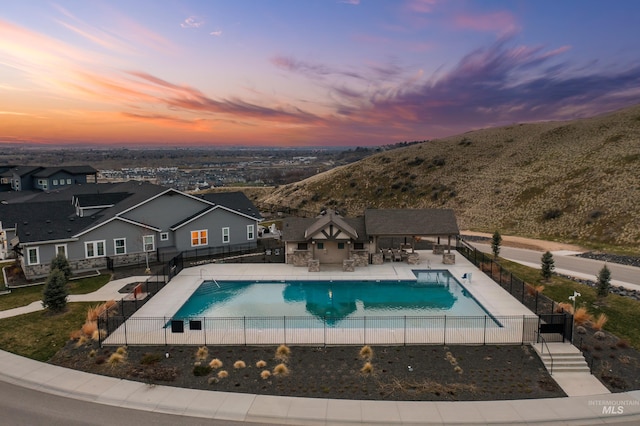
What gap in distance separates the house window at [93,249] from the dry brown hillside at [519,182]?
49.5 meters

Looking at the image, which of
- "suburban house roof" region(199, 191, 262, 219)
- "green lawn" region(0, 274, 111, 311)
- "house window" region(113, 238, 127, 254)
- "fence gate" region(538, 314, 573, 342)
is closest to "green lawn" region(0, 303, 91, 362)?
"green lawn" region(0, 274, 111, 311)

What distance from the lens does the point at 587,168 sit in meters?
67.8

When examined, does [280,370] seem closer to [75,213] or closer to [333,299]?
[333,299]

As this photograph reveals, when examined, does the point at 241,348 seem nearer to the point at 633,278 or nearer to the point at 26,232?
the point at 26,232

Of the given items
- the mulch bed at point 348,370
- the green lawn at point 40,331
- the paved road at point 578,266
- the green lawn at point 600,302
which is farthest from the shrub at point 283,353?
the paved road at point 578,266

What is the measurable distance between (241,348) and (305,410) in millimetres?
5925

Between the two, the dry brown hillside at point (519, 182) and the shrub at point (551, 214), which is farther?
the shrub at point (551, 214)

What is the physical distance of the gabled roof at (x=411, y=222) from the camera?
35.9 meters

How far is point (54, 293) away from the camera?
24.5 meters

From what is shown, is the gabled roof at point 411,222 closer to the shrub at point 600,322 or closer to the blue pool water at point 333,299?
the blue pool water at point 333,299

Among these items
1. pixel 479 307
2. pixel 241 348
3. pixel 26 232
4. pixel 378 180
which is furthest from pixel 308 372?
pixel 378 180

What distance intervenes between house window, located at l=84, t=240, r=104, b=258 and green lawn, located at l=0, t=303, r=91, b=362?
923 cm

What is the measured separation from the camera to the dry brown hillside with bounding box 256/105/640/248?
54.9m

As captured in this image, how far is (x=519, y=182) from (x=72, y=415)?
2950 inches
